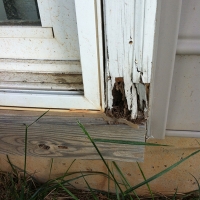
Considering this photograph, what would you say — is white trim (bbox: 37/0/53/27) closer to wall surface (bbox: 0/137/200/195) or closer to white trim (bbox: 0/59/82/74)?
white trim (bbox: 0/59/82/74)

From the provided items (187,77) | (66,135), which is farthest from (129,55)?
(66,135)

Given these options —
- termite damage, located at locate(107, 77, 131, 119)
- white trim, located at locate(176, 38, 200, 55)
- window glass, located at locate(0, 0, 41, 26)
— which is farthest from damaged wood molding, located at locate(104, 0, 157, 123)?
window glass, located at locate(0, 0, 41, 26)

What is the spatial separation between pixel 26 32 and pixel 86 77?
8.3 inches

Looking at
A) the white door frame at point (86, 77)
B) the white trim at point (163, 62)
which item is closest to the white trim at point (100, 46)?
the white door frame at point (86, 77)

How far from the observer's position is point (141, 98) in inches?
26.3

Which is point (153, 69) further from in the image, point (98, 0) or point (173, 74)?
point (98, 0)

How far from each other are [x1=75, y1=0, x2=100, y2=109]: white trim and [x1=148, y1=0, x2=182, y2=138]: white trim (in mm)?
140

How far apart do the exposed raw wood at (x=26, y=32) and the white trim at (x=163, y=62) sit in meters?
0.28

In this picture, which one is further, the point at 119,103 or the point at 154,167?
the point at 154,167

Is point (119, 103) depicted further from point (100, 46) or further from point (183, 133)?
point (183, 133)

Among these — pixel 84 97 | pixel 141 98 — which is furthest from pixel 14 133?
pixel 141 98

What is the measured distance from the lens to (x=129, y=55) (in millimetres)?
598

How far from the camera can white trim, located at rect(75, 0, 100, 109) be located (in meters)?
0.54

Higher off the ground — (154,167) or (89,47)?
(89,47)
